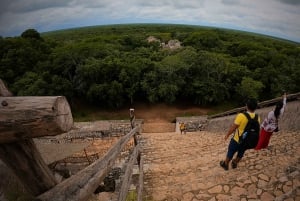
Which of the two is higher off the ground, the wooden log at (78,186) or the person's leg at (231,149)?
the wooden log at (78,186)

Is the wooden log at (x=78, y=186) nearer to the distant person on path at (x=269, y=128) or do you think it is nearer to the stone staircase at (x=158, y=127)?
the distant person on path at (x=269, y=128)

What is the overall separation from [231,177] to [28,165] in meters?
3.88

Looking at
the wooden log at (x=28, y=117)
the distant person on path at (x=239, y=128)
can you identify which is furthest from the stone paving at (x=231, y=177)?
the wooden log at (x=28, y=117)

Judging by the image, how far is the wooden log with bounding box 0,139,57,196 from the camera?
1.45 m

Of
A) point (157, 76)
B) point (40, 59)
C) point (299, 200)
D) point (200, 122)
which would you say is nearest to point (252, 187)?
point (299, 200)

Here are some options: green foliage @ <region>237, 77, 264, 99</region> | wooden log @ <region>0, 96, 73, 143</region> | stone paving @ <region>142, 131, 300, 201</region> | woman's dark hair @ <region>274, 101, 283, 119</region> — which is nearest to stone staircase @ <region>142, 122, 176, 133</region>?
green foliage @ <region>237, 77, 264, 99</region>

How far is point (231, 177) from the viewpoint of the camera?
15.3 feet

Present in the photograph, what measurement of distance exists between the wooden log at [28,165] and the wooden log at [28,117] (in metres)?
0.11

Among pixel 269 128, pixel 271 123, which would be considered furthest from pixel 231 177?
pixel 271 123

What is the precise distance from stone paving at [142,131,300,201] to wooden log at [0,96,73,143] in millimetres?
3061

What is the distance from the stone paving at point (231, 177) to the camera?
13.0 ft

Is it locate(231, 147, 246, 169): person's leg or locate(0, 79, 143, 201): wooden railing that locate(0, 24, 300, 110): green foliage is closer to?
locate(231, 147, 246, 169): person's leg

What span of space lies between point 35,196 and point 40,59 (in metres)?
27.2

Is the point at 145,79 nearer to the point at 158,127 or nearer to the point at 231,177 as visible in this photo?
the point at 158,127
